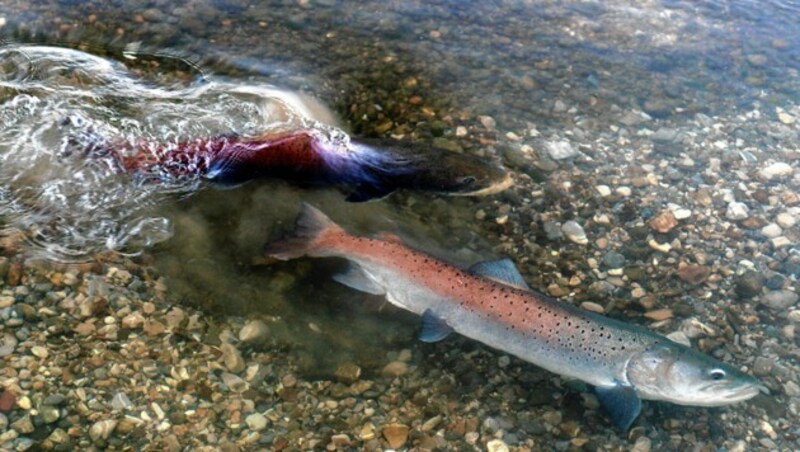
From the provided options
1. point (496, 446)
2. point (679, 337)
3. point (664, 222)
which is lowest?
point (496, 446)

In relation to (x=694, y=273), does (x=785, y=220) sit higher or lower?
higher

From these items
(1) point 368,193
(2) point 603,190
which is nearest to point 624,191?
(2) point 603,190

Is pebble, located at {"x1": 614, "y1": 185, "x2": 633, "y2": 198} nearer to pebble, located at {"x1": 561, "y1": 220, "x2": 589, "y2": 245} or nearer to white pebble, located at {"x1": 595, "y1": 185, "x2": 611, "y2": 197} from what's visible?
white pebble, located at {"x1": 595, "y1": 185, "x2": 611, "y2": 197}

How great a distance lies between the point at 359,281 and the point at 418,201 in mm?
1124

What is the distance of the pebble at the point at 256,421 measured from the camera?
3.90 metres

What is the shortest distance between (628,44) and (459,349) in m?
4.81

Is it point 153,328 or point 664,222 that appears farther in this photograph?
point 664,222

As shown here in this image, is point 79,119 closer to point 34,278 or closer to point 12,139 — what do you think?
point 12,139

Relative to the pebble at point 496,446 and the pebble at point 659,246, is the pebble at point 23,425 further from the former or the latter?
the pebble at point 659,246

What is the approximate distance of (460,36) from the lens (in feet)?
24.9

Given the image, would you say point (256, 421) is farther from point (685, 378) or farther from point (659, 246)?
point (659, 246)

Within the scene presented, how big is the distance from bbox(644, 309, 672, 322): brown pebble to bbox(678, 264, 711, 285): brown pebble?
1.34ft

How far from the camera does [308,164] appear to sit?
17.6 feet

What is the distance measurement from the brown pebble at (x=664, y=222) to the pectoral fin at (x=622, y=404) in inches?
71.1
